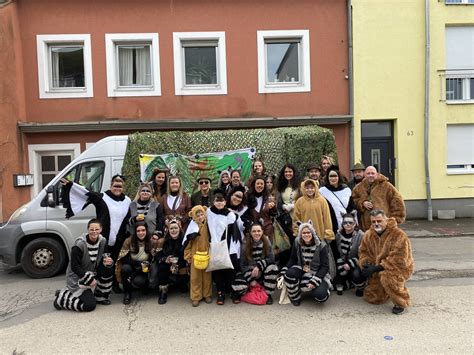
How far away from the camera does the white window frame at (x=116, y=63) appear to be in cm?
1077

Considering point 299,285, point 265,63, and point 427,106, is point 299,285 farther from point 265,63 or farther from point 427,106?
point 427,106

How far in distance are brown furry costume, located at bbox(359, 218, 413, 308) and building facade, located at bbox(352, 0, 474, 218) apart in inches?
276

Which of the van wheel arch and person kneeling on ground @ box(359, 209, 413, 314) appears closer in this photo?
person kneeling on ground @ box(359, 209, 413, 314)

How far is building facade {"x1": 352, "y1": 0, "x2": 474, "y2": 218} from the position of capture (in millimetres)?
11375

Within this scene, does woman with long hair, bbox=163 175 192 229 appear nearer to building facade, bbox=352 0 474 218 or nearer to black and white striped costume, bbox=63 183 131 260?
black and white striped costume, bbox=63 183 131 260

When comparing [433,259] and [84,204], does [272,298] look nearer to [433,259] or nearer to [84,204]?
[84,204]

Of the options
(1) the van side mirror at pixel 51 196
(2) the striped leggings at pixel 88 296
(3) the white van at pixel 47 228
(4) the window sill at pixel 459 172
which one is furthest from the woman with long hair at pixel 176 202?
(4) the window sill at pixel 459 172

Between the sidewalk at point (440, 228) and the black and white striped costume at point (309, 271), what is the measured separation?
5701 millimetres

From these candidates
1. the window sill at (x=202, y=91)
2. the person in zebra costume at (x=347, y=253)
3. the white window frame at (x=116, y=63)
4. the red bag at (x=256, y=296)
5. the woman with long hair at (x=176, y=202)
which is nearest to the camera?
the red bag at (x=256, y=296)

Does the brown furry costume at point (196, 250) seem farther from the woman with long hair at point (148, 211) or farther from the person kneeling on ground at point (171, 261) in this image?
the woman with long hair at point (148, 211)

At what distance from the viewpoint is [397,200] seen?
213 inches

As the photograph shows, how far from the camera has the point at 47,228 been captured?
6316mm

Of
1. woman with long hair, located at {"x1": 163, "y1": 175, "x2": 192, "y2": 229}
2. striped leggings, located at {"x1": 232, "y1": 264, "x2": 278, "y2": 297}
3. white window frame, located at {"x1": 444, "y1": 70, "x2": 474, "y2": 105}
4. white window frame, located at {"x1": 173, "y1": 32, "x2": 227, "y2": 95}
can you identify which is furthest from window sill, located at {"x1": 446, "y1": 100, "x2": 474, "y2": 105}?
woman with long hair, located at {"x1": 163, "y1": 175, "x2": 192, "y2": 229}

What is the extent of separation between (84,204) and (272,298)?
129 inches
